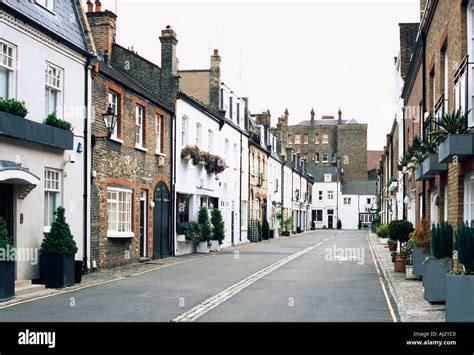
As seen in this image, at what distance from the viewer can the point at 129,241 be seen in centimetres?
2242

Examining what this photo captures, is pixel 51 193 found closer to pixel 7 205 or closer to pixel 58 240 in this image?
pixel 58 240

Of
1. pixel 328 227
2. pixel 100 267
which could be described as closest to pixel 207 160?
pixel 100 267

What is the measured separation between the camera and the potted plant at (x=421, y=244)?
52.9 ft

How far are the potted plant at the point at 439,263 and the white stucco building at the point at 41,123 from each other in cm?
880

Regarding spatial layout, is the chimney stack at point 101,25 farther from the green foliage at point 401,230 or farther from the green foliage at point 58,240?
the green foliage at point 401,230

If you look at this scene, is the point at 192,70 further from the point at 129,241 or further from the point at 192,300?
the point at 192,300

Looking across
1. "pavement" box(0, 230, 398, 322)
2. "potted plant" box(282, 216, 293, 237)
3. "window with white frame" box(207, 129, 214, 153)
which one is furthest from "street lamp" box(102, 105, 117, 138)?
"potted plant" box(282, 216, 293, 237)

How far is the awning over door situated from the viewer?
1393cm

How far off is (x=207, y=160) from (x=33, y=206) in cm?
1619

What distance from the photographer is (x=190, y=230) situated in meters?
28.6

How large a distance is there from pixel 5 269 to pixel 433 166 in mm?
9483

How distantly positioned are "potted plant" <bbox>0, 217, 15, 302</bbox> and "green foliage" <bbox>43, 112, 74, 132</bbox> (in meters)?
3.95

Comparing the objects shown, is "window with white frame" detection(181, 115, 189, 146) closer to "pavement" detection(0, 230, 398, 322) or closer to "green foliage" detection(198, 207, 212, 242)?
"green foliage" detection(198, 207, 212, 242)

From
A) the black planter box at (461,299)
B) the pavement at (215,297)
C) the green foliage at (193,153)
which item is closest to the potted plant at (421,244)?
the pavement at (215,297)
